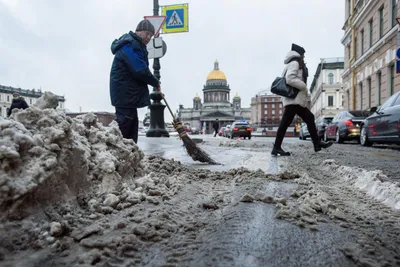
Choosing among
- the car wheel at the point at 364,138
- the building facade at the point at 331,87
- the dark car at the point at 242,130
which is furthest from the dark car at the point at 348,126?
the building facade at the point at 331,87

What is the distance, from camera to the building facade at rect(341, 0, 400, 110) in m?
15.9

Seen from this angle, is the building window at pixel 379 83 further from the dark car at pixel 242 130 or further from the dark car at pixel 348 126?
the dark car at pixel 242 130

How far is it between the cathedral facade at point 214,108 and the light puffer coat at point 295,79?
92.6 m

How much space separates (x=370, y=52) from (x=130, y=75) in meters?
18.2

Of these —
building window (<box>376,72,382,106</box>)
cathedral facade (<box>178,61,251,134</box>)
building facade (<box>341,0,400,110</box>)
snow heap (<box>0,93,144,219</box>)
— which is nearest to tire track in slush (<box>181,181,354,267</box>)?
snow heap (<box>0,93,144,219</box>)

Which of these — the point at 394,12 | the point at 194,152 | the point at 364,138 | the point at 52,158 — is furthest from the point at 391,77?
the point at 52,158

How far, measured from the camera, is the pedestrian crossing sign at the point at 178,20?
10258mm

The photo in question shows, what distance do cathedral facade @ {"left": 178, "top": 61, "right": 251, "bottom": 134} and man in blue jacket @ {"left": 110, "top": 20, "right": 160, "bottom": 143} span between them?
309 ft

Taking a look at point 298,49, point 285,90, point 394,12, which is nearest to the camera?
point 285,90

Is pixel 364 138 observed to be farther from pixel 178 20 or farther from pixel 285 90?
pixel 178 20

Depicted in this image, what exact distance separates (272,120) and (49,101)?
10949 cm

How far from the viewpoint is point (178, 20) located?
10.3m

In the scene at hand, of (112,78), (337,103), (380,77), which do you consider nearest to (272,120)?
(337,103)

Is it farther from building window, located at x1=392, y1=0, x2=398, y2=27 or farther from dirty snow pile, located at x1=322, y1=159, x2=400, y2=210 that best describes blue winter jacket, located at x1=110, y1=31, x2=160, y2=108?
building window, located at x1=392, y1=0, x2=398, y2=27
